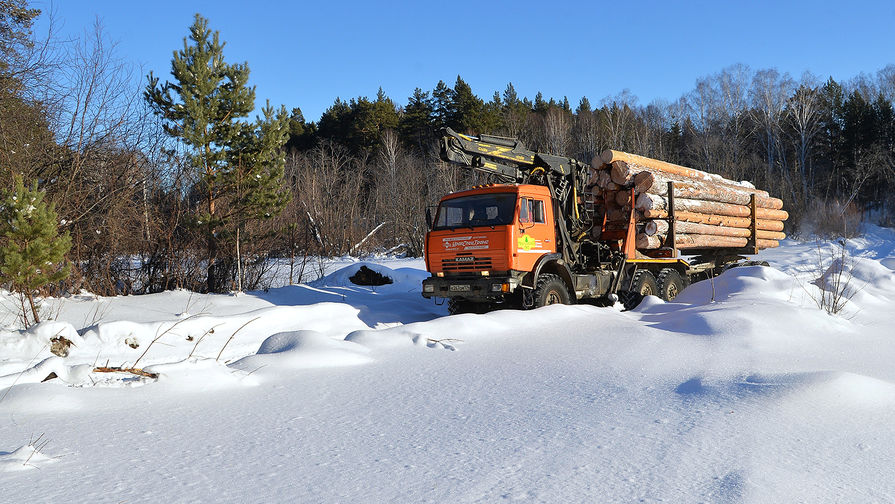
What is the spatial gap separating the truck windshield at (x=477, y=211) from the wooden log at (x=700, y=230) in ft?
12.5

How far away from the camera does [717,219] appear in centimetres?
1473

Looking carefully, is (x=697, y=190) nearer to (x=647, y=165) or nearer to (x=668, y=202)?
(x=668, y=202)

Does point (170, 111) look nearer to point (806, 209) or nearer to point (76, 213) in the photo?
point (76, 213)

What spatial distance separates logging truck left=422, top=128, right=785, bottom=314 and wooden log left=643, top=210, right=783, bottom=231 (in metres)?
0.04

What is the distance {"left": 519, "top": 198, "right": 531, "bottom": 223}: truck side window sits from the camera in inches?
412

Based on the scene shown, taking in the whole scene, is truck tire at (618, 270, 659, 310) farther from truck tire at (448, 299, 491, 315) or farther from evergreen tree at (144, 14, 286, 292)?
evergreen tree at (144, 14, 286, 292)

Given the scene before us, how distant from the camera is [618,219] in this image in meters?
12.8

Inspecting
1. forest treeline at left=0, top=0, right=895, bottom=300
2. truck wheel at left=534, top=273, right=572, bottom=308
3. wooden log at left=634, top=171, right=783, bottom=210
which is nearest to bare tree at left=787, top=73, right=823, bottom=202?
forest treeline at left=0, top=0, right=895, bottom=300

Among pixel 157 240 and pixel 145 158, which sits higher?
pixel 145 158

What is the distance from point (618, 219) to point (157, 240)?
1006cm

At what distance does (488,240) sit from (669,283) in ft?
17.5

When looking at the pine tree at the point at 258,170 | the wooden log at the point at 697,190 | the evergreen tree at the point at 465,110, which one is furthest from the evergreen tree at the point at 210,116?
the evergreen tree at the point at 465,110

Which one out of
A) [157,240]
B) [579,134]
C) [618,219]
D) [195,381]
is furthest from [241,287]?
[579,134]

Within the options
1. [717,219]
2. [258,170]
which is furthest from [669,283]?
[258,170]
